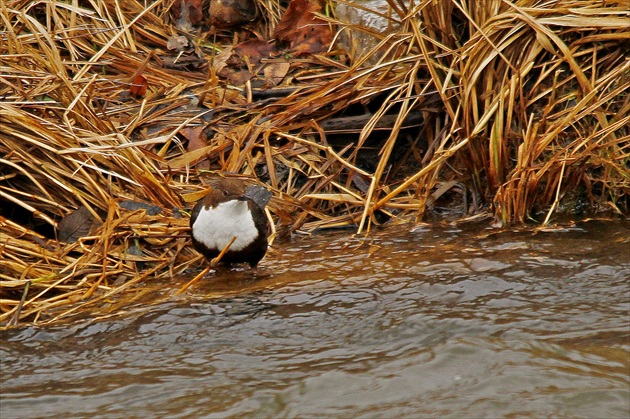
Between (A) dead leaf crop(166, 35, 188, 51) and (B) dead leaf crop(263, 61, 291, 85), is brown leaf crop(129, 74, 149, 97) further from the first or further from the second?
(B) dead leaf crop(263, 61, 291, 85)

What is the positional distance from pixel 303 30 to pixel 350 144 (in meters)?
1.33

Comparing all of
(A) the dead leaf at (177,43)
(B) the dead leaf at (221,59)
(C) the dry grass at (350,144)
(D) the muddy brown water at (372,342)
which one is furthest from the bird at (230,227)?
(A) the dead leaf at (177,43)

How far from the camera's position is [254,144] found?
5.28m

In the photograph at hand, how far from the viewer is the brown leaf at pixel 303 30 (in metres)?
6.14

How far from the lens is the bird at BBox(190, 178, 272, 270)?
4.29 metres

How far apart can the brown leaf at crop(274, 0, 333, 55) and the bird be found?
201 cm

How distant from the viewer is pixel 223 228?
4.32 m

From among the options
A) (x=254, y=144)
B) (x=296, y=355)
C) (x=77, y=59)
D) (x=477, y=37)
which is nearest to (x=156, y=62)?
(x=77, y=59)

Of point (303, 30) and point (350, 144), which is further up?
point (303, 30)

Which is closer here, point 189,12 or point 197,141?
point 197,141

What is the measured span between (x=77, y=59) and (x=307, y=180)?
1.92 metres

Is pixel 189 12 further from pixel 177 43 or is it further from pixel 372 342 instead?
pixel 372 342

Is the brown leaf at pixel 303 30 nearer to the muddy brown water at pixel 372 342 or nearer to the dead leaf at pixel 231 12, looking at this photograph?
the dead leaf at pixel 231 12

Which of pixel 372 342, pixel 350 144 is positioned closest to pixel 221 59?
pixel 350 144
